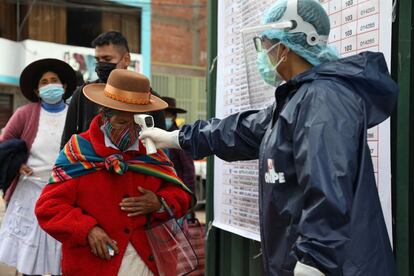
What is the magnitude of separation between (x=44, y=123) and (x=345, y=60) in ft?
9.44

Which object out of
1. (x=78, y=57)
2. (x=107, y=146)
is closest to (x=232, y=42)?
(x=107, y=146)

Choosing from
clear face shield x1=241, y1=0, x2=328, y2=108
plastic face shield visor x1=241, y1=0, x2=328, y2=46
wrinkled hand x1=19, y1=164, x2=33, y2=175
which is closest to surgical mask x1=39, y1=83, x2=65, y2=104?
wrinkled hand x1=19, y1=164, x2=33, y2=175

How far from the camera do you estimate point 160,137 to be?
2.50 m

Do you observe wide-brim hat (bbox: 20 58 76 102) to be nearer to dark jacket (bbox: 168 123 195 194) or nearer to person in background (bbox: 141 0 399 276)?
dark jacket (bbox: 168 123 195 194)

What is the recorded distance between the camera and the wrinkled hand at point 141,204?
2.43 metres

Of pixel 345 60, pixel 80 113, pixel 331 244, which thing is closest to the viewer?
pixel 331 244

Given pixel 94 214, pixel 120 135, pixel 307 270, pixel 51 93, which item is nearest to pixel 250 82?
pixel 120 135

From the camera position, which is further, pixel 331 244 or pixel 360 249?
pixel 360 249

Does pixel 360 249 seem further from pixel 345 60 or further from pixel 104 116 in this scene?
pixel 104 116

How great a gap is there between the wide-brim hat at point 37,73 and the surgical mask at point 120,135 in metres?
1.93

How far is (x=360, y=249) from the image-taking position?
5.75 ft

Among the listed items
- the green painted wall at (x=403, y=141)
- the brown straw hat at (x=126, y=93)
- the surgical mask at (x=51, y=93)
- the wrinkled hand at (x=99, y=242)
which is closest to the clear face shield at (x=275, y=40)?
the green painted wall at (x=403, y=141)

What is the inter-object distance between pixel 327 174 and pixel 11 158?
299cm

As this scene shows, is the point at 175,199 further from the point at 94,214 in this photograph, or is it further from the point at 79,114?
the point at 79,114
